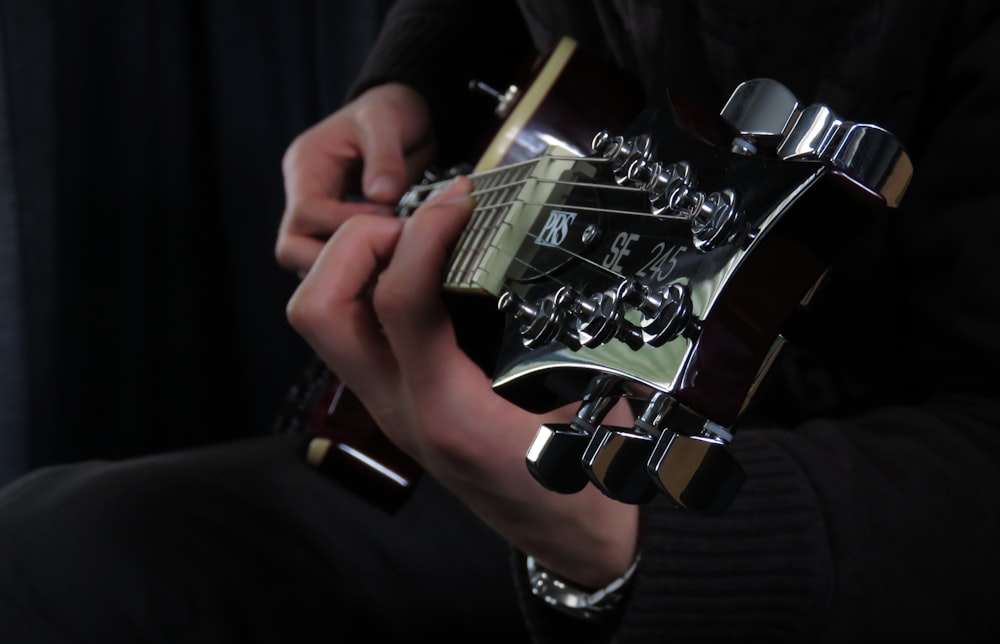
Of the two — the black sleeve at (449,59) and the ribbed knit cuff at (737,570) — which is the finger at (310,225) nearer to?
the black sleeve at (449,59)

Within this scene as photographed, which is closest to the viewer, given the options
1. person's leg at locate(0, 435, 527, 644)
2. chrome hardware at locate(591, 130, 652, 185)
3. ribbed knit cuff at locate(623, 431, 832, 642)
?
Answer: chrome hardware at locate(591, 130, 652, 185)

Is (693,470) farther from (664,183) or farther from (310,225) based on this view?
(310,225)

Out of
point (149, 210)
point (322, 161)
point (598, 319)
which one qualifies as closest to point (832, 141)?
point (598, 319)

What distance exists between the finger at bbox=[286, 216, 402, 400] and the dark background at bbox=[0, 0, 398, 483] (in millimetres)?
1028

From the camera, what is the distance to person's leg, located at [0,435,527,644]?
0.74 metres

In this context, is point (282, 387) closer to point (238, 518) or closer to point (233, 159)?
point (233, 159)

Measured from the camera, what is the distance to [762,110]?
0.38 meters

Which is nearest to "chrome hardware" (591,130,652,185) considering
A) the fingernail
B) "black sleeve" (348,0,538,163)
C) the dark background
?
the fingernail

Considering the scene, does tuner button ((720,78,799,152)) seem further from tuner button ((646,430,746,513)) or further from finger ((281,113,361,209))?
finger ((281,113,361,209))

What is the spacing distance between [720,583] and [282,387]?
4.46ft

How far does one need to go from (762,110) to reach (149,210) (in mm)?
1476

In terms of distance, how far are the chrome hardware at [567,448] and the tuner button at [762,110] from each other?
0.41ft

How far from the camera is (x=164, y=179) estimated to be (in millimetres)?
1644

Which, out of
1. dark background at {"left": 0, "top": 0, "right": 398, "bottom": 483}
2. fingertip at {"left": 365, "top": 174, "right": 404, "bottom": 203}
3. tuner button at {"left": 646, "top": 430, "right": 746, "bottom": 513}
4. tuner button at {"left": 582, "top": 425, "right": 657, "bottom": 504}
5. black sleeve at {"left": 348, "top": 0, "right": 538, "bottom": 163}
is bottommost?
dark background at {"left": 0, "top": 0, "right": 398, "bottom": 483}
